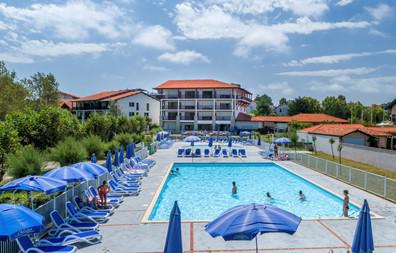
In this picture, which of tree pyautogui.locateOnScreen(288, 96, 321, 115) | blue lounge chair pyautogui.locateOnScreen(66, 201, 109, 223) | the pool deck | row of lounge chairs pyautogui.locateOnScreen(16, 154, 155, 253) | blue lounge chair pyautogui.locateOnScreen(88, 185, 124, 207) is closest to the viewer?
row of lounge chairs pyautogui.locateOnScreen(16, 154, 155, 253)

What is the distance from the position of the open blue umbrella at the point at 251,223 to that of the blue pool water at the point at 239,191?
696cm

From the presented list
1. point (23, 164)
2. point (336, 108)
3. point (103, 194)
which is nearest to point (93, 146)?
point (23, 164)

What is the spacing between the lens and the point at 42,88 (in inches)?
2062

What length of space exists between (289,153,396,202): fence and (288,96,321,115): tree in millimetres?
62038

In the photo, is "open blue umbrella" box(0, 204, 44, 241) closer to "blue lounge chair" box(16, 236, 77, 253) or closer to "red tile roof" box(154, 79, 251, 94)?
"blue lounge chair" box(16, 236, 77, 253)

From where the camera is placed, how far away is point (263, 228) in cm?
616

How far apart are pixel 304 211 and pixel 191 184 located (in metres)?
8.20

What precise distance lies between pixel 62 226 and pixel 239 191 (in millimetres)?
11599

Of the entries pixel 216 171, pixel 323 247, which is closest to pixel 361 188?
pixel 323 247

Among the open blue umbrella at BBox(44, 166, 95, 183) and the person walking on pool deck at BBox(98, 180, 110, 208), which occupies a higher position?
the open blue umbrella at BBox(44, 166, 95, 183)

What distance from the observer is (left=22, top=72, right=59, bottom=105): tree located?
51375 mm

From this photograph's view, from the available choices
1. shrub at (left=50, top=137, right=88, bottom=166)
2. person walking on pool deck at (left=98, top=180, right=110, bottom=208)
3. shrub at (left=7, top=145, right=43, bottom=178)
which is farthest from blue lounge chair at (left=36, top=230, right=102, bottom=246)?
shrub at (left=50, top=137, right=88, bottom=166)

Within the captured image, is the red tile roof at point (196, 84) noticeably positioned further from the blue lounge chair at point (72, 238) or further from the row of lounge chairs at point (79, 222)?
the blue lounge chair at point (72, 238)

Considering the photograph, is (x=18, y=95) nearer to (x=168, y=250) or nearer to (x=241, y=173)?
(x=241, y=173)
